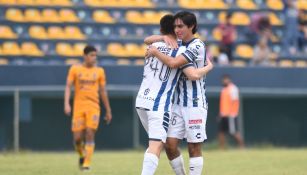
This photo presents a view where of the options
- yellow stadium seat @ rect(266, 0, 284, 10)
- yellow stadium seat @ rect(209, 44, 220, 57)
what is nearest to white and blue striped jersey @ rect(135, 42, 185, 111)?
yellow stadium seat @ rect(209, 44, 220, 57)

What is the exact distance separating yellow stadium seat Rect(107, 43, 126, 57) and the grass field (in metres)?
5.59

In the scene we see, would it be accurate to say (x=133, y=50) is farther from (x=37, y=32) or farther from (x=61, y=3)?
(x=37, y=32)

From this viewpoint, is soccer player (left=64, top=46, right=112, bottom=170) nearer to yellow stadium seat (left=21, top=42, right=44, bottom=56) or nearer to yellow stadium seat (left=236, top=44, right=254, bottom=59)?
yellow stadium seat (left=21, top=42, right=44, bottom=56)

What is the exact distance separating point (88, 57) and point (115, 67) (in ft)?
26.1

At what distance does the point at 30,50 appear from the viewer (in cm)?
2442

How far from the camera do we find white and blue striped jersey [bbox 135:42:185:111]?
10.4 meters

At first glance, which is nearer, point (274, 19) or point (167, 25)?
point (167, 25)

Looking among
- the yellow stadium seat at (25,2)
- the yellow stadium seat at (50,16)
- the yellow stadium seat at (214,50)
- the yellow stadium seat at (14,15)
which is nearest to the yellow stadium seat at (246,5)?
the yellow stadium seat at (214,50)

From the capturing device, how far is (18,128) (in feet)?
73.3

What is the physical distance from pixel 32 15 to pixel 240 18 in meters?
6.04

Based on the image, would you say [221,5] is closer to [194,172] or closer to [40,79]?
[40,79]

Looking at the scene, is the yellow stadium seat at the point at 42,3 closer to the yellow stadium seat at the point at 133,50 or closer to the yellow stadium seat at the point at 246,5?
the yellow stadium seat at the point at 133,50

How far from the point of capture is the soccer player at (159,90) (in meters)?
10.3

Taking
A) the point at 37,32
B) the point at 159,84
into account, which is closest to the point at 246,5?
A: the point at 37,32
